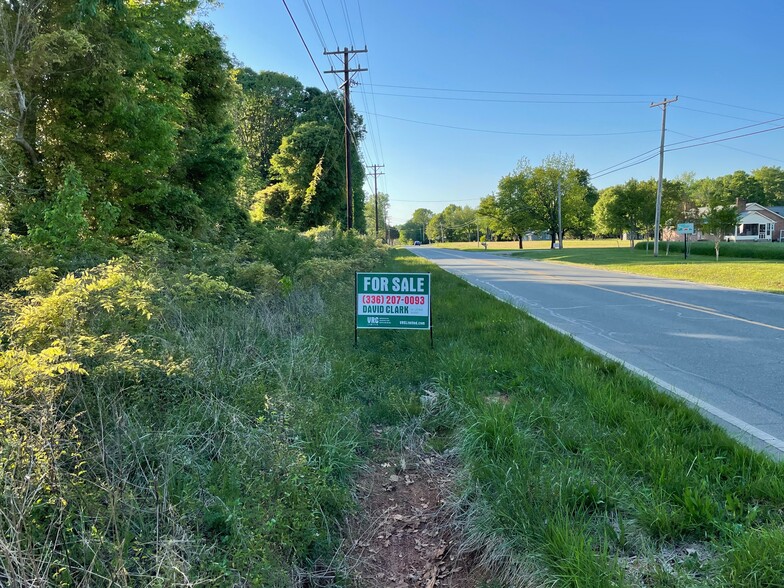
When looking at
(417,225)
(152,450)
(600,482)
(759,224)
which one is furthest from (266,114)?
(417,225)

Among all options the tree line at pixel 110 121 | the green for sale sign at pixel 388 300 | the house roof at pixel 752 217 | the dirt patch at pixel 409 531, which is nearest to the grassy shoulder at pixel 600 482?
the dirt patch at pixel 409 531

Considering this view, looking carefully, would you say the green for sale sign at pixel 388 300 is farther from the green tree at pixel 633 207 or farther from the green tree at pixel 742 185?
the green tree at pixel 742 185

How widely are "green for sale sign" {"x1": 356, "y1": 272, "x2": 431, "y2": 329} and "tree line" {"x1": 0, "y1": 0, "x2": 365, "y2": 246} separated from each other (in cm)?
457

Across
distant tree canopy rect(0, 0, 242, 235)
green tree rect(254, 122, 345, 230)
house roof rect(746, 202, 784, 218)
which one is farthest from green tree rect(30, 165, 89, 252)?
house roof rect(746, 202, 784, 218)

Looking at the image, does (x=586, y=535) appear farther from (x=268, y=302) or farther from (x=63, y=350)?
(x=268, y=302)

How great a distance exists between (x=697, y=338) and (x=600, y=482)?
229 inches

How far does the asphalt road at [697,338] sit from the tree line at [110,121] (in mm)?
8141

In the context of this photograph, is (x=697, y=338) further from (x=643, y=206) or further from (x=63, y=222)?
(x=643, y=206)

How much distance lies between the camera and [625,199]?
45219mm

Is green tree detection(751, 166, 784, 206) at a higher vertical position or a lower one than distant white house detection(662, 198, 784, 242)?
higher

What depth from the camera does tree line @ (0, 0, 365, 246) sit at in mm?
6941

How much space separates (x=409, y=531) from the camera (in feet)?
9.54

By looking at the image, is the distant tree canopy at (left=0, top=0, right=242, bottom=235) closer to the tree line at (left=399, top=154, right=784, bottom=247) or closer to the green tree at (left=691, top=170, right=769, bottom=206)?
the tree line at (left=399, top=154, right=784, bottom=247)

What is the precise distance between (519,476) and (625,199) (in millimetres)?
49861
